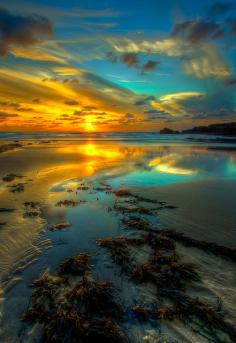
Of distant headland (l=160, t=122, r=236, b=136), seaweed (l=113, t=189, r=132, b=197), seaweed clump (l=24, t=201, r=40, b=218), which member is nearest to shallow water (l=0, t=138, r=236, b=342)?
seaweed clump (l=24, t=201, r=40, b=218)

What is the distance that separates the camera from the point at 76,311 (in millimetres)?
3055

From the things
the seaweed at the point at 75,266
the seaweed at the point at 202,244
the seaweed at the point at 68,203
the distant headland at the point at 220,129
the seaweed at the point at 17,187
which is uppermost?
the distant headland at the point at 220,129

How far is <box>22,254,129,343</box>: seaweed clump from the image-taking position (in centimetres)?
271

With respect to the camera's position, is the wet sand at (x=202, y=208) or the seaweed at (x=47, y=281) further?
the wet sand at (x=202, y=208)

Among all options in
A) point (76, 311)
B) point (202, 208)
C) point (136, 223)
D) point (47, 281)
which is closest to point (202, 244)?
point (136, 223)

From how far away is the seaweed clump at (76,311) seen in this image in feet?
8.90

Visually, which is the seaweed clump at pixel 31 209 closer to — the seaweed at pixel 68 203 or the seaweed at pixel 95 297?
the seaweed at pixel 68 203

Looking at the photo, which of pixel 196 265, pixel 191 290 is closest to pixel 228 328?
pixel 191 290

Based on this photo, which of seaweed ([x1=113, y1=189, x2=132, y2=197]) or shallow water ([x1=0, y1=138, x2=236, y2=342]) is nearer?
shallow water ([x1=0, y1=138, x2=236, y2=342])

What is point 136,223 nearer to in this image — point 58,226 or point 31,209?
point 58,226

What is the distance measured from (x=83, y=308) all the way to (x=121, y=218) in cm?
339

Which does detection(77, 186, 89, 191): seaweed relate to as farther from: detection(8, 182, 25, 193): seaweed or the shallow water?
detection(8, 182, 25, 193): seaweed

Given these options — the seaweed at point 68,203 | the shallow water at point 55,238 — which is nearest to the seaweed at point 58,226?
the shallow water at point 55,238

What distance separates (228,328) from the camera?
2.85m
